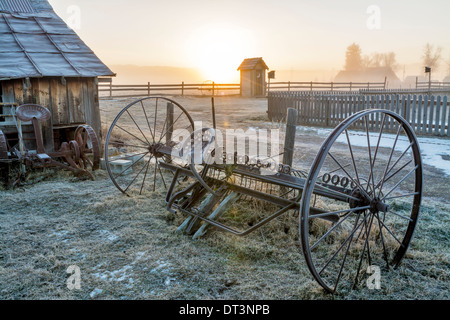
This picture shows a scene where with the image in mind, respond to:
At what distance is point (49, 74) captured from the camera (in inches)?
359

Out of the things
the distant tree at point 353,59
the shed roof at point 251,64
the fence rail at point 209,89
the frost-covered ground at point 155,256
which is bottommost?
the frost-covered ground at point 155,256

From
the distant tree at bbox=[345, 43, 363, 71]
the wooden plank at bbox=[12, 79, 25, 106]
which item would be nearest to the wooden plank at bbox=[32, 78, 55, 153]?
the wooden plank at bbox=[12, 79, 25, 106]

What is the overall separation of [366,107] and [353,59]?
101606 millimetres

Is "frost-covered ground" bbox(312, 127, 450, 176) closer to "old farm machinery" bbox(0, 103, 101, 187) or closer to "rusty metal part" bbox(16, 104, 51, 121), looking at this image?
"old farm machinery" bbox(0, 103, 101, 187)

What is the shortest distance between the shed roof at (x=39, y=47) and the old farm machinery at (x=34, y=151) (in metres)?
1.19

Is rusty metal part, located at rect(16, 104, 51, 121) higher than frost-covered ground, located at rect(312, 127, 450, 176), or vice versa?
rusty metal part, located at rect(16, 104, 51, 121)

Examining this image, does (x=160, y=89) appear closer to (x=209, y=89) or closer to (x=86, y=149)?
(x=209, y=89)

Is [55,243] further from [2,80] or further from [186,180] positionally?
[2,80]

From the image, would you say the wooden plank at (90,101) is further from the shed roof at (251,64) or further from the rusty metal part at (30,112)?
the shed roof at (251,64)

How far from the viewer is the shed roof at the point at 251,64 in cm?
3206

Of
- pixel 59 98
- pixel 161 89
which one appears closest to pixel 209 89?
pixel 161 89

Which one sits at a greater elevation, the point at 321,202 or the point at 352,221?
the point at 321,202

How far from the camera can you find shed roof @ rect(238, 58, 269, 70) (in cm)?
3206

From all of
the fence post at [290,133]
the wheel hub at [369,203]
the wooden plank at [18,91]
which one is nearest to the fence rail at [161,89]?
the wooden plank at [18,91]
